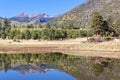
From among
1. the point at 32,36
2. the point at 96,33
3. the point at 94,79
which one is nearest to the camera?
the point at 94,79

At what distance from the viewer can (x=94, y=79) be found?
42.6 meters

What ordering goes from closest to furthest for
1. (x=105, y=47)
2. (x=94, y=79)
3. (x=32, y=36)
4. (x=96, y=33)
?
(x=94, y=79) < (x=105, y=47) < (x=96, y=33) < (x=32, y=36)

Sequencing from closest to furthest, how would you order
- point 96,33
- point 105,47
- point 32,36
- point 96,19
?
point 105,47 → point 96,19 → point 96,33 → point 32,36

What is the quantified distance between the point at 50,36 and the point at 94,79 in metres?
129

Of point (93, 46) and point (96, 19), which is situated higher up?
point (96, 19)

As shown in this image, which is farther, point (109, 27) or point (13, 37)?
point (13, 37)

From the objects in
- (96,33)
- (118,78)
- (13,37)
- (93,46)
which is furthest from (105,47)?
(13,37)

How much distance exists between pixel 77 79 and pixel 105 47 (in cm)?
5433

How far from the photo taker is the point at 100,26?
154375mm

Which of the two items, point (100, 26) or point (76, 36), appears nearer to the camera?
point (100, 26)

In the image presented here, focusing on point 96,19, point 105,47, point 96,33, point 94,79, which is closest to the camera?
point 94,79

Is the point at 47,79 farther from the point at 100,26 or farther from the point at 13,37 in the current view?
the point at 13,37

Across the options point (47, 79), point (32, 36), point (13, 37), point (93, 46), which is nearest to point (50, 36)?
point (32, 36)

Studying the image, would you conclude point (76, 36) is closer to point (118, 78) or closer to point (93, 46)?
point (93, 46)
